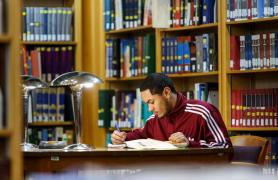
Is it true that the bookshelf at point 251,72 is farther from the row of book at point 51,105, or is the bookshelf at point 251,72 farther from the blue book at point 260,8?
the row of book at point 51,105

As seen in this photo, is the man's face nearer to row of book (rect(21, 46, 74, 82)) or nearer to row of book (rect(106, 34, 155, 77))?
row of book (rect(106, 34, 155, 77))

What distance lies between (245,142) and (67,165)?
137cm

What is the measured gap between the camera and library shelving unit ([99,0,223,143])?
6273 mm

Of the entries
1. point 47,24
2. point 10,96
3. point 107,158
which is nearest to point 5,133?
point 10,96

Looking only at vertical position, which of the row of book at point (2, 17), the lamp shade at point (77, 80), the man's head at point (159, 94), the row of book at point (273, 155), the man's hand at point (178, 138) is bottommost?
the row of book at point (273, 155)

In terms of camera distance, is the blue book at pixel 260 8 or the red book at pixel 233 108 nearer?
the blue book at pixel 260 8

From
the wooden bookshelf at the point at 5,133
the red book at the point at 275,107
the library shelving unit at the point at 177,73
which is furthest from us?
the library shelving unit at the point at 177,73

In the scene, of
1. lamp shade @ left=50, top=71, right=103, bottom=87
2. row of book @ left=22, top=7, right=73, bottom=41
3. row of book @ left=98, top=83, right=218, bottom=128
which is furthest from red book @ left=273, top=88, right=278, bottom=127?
row of book @ left=22, top=7, right=73, bottom=41

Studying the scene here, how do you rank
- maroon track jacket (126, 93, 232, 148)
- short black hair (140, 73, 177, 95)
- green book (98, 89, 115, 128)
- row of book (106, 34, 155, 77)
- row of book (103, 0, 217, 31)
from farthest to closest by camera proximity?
green book (98, 89, 115, 128) < row of book (106, 34, 155, 77) < row of book (103, 0, 217, 31) < short black hair (140, 73, 177, 95) < maroon track jacket (126, 93, 232, 148)

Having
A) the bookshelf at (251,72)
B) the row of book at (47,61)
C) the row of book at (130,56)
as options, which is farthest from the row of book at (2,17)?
the row of book at (47,61)

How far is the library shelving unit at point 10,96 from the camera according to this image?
304 cm

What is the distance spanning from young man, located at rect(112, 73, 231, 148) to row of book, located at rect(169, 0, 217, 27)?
1.38 meters

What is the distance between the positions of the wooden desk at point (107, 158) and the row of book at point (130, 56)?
2379 millimetres

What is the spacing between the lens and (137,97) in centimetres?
694
